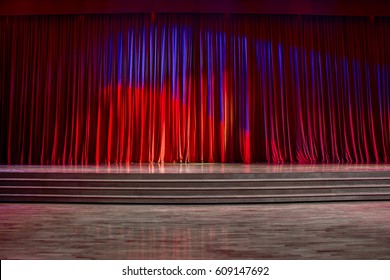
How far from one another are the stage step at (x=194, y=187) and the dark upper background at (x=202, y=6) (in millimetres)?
A: 3889

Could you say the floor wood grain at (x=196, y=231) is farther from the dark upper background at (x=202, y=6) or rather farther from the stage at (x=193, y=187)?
the dark upper background at (x=202, y=6)

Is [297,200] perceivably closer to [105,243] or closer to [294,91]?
[105,243]

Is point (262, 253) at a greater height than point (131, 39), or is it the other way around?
point (131, 39)

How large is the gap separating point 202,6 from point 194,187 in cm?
410

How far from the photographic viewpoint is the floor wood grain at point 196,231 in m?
2.35

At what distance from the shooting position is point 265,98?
7855 mm

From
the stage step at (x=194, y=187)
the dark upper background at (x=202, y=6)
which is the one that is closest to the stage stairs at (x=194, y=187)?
the stage step at (x=194, y=187)

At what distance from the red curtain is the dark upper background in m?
0.34

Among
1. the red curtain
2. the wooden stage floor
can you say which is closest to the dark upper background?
the red curtain

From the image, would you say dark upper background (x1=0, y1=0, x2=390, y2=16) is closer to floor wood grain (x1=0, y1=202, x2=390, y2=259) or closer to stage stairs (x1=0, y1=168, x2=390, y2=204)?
stage stairs (x1=0, y1=168, x2=390, y2=204)

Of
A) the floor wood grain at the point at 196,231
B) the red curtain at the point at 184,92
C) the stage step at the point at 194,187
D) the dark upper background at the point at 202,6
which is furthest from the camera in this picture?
the red curtain at the point at 184,92

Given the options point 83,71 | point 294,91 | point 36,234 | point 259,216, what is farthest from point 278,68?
point 36,234

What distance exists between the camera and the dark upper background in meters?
7.59

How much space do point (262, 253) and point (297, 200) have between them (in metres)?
2.42
